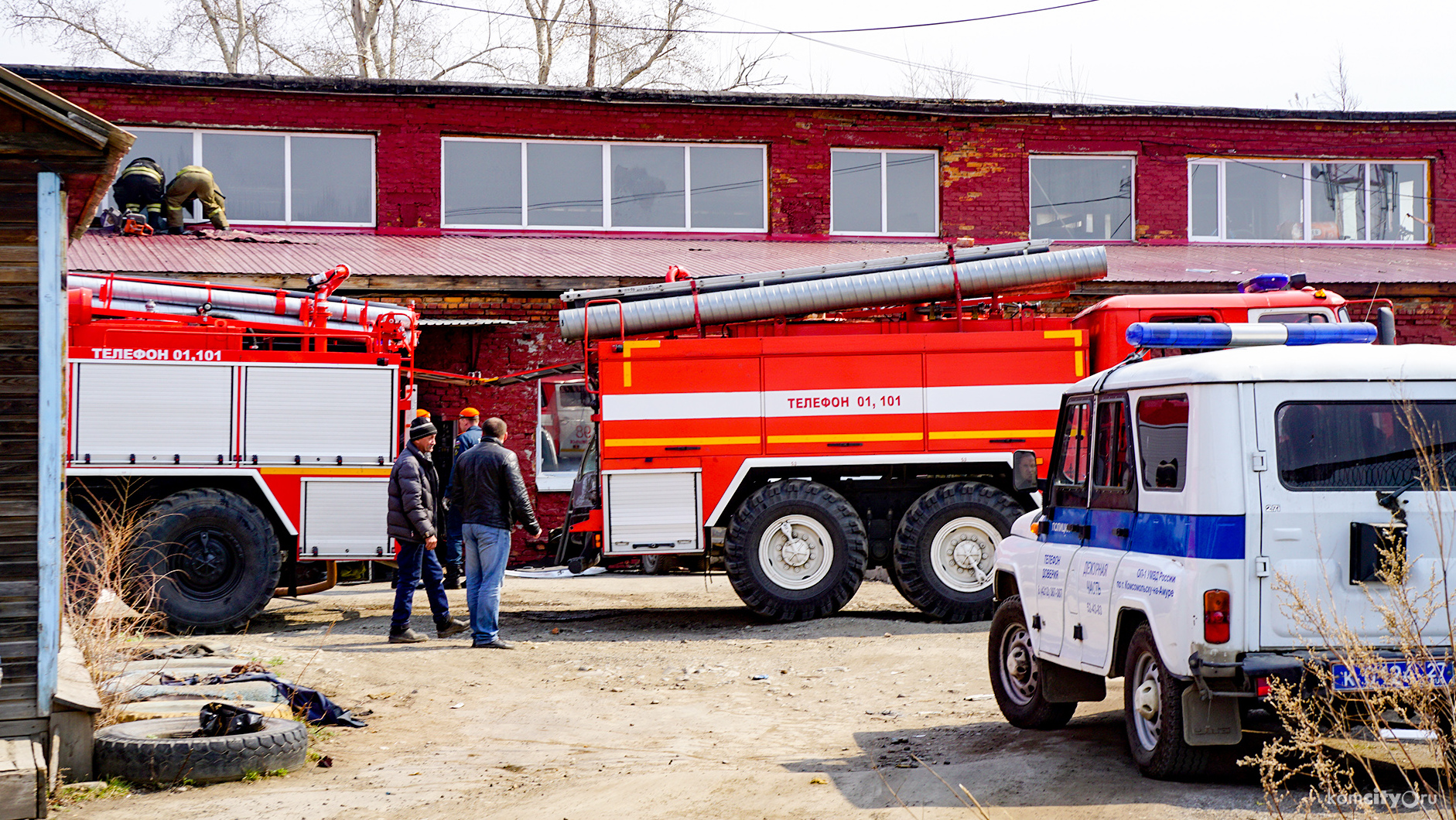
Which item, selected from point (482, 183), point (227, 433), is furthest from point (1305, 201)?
point (227, 433)

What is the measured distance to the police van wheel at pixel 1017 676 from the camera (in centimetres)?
711

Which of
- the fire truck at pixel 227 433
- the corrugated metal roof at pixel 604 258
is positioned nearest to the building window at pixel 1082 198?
the corrugated metal roof at pixel 604 258

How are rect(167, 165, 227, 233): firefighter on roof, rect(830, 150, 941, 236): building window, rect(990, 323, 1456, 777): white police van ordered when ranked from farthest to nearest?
rect(830, 150, 941, 236): building window
rect(167, 165, 227, 233): firefighter on roof
rect(990, 323, 1456, 777): white police van

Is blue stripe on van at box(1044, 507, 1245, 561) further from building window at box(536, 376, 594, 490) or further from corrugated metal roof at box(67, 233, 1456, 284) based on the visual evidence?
building window at box(536, 376, 594, 490)

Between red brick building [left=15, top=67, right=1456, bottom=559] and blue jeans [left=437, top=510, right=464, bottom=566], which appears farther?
red brick building [left=15, top=67, right=1456, bottom=559]

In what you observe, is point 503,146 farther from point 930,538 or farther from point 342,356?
point 930,538

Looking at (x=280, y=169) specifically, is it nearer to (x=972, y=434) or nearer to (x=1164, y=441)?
(x=972, y=434)

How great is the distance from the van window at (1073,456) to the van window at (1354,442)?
4.32 feet

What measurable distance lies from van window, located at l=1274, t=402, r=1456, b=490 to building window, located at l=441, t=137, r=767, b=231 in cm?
1469

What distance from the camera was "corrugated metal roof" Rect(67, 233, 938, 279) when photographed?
15867 millimetres

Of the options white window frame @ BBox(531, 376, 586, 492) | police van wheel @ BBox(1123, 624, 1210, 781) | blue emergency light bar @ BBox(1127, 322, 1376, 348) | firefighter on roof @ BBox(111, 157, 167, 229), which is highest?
firefighter on roof @ BBox(111, 157, 167, 229)

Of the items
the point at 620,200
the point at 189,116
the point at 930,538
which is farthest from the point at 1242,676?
the point at 189,116

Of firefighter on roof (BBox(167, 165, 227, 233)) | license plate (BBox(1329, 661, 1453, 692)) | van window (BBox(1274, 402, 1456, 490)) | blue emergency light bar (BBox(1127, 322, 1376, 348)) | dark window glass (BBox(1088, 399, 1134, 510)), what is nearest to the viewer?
license plate (BBox(1329, 661, 1453, 692))

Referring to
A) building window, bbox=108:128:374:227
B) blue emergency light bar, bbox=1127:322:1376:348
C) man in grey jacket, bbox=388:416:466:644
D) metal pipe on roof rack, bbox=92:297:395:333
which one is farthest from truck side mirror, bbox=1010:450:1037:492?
building window, bbox=108:128:374:227
